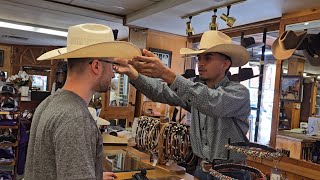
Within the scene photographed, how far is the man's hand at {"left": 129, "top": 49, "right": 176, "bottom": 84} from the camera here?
140 cm

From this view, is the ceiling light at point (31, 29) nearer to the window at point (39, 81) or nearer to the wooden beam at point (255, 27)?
the window at point (39, 81)

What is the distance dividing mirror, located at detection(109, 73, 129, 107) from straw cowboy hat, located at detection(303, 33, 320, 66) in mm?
3000

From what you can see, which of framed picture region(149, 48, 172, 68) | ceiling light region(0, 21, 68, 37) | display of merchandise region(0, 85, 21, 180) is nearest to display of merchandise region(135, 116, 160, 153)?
display of merchandise region(0, 85, 21, 180)

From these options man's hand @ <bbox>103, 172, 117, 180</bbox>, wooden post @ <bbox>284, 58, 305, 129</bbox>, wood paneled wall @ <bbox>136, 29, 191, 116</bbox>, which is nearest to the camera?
man's hand @ <bbox>103, 172, 117, 180</bbox>

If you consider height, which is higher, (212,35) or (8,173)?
(212,35)

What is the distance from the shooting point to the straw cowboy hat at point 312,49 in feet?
10.3

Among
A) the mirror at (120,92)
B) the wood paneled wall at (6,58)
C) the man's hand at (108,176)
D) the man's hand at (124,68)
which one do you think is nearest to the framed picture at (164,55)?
the mirror at (120,92)

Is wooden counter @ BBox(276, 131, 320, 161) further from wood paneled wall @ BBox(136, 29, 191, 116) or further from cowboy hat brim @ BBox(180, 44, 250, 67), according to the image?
wood paneled wall @ BBox(136, 29, 191, 116)

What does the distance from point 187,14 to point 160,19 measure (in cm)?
55

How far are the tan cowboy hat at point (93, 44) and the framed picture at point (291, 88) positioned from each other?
2.73 metres

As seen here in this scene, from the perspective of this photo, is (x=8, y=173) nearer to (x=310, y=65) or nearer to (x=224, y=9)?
(x=224, y=9)

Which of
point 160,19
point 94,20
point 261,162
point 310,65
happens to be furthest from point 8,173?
point 310,65

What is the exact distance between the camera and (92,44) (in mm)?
1167

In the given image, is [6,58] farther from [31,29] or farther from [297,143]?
[297,143]
